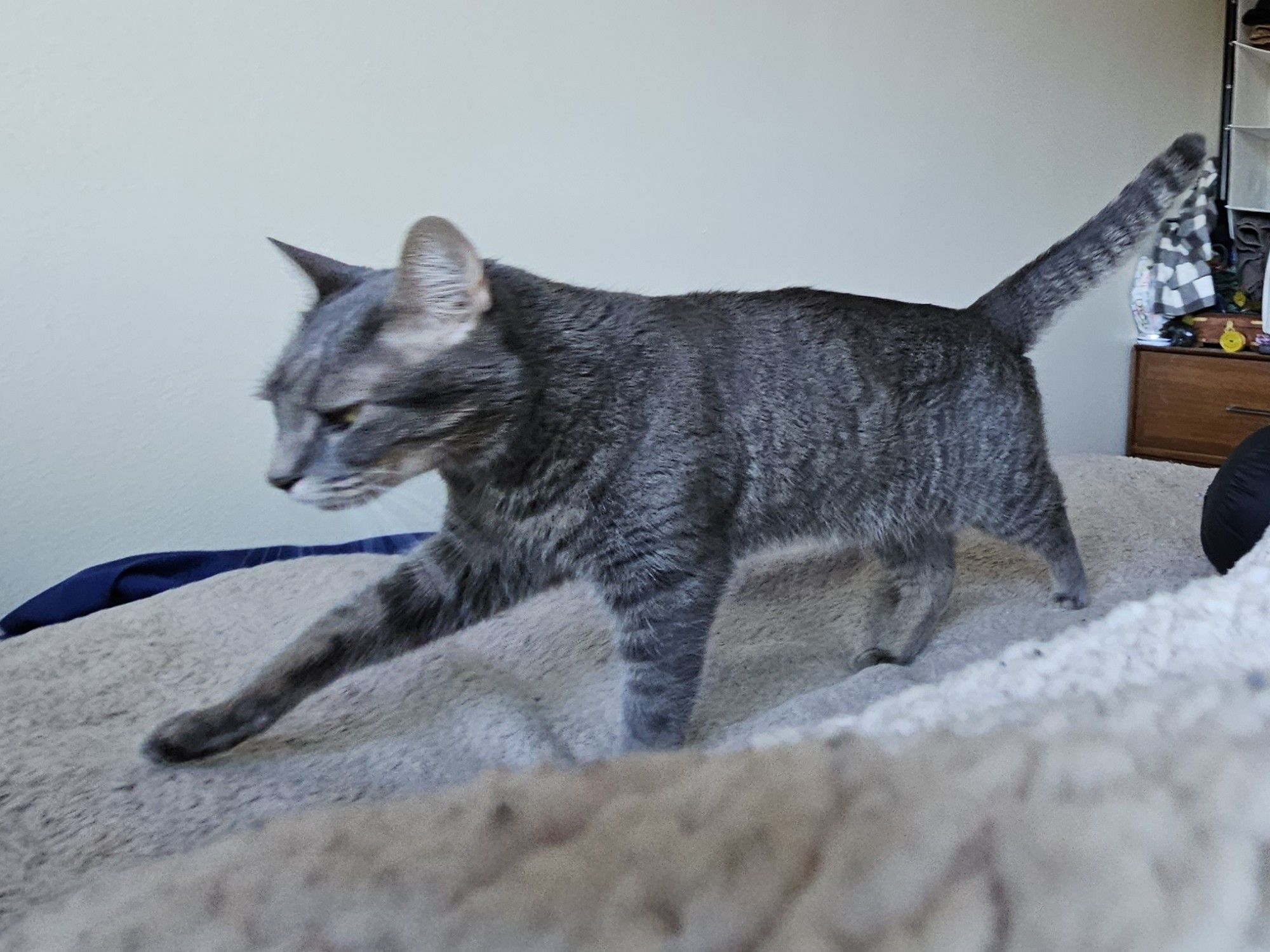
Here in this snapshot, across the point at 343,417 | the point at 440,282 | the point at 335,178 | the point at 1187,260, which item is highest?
the point at 335,178

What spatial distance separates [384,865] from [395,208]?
152 cm

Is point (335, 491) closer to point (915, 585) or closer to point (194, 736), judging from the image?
point (194, 736)

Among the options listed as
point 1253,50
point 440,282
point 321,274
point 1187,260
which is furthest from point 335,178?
point 1253,50

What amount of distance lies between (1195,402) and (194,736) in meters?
3.13

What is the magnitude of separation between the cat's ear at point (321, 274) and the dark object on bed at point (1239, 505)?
3.34 ft

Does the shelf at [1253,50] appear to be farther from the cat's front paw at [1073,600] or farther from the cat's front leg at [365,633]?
the cat's front leg at [365,633]

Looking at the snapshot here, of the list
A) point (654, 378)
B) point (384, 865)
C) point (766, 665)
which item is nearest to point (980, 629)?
point (766, 665)

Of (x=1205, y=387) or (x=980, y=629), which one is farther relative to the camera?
(x=1205, y=387)

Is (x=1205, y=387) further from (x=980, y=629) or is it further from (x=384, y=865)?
(x=384, y=865)

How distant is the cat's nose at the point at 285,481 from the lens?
2.86 ft

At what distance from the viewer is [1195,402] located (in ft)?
9.97

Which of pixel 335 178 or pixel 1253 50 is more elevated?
pixel 1253 50

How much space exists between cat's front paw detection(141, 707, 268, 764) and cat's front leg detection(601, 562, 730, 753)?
0.37 metres

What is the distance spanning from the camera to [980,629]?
→ 119 cm
